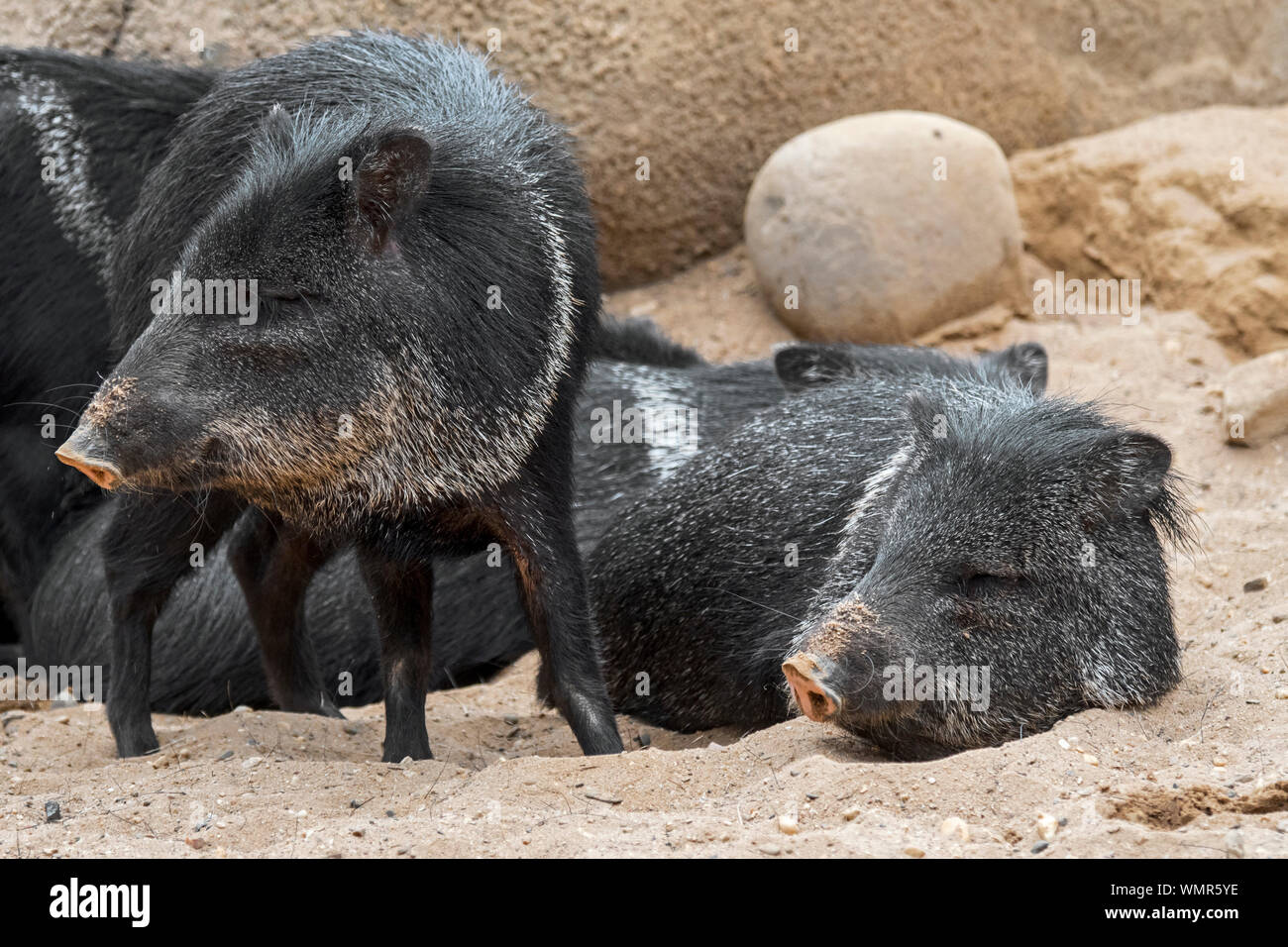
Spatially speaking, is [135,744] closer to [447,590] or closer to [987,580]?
[447,590]

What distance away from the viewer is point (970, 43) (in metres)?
8.21

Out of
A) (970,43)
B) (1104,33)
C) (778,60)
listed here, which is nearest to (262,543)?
(778,60)

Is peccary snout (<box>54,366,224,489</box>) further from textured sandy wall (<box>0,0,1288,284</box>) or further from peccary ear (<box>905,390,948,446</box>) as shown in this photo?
textured sandy wall (<box>0,0,1288,284</box>)

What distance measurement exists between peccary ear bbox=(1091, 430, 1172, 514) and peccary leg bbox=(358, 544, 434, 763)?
1754 mm

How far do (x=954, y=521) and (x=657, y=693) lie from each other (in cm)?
125

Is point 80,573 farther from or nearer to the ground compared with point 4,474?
nearer to the ground

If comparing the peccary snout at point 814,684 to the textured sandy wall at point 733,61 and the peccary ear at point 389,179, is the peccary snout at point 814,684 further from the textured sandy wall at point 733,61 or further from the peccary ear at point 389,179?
the textured sandy wall at point 733,61

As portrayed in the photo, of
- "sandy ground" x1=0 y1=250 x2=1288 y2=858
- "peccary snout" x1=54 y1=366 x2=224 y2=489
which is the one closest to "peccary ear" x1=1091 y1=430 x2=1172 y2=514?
"sandy ground" x1=0 y1=250 x2=1288 y2=858

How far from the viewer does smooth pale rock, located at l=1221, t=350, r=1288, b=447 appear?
583 centimetres

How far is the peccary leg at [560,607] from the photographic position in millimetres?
3814

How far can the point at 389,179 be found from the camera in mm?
3527

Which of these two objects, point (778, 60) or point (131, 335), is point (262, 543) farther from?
point (778, 60)

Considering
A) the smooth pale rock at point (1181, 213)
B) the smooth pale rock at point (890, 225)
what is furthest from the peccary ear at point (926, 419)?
the smooth pale rock at point (1181, 213)

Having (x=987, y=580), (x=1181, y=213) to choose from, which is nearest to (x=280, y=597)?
(x=987, y=580)
